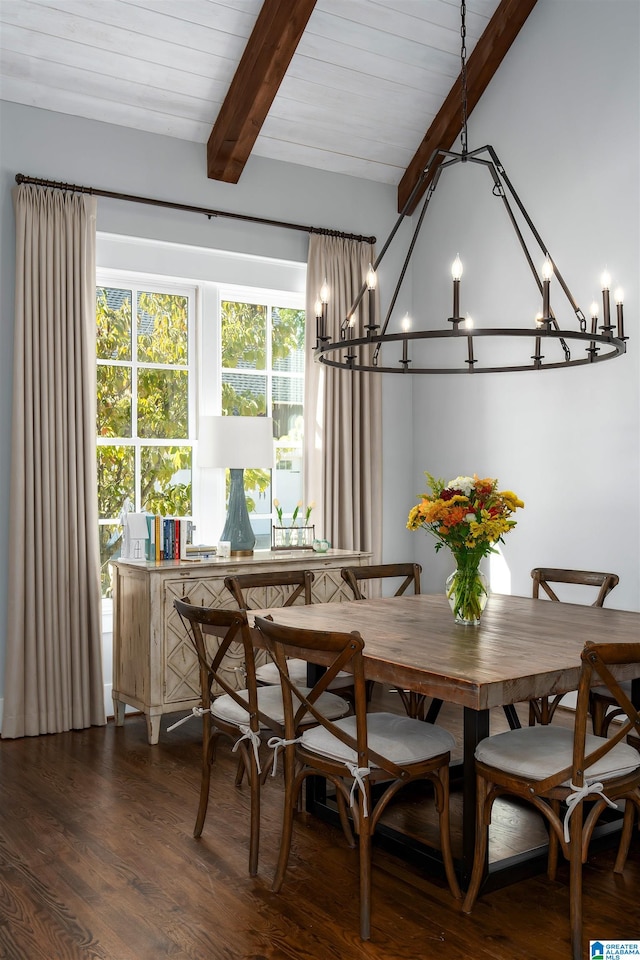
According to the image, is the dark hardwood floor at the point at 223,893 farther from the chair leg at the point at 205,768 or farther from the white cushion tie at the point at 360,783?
the white cushion tie at the point at 360,783

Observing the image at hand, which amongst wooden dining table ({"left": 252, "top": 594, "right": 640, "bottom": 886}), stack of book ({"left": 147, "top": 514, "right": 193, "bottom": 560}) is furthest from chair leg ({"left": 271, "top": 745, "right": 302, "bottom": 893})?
stack of book ({"left": 147, "top": 514, "right": 193, "bottom": 560})

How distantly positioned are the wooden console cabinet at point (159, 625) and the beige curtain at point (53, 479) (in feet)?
0.42

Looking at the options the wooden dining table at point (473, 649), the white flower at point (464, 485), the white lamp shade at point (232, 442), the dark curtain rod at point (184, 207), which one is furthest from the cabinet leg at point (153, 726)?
the dark curtain rod at point (184, 207)

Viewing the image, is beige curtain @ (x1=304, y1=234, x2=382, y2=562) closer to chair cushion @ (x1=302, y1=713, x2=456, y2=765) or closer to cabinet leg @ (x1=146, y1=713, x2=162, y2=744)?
cabinet leg @ (x1=146, y1=713, x2=162, y2=744)

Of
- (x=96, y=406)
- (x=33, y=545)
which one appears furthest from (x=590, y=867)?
(x=96, y=406)

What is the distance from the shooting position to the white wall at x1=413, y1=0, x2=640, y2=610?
4.58 meters

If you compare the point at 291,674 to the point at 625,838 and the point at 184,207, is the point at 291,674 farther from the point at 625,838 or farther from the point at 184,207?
the point at 184,207

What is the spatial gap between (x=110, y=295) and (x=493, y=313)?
2.31 metres

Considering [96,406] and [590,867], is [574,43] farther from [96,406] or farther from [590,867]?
[590,867]

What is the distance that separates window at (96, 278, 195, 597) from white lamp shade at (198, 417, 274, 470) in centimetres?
44

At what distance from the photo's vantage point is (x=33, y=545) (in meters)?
4.41

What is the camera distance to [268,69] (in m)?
4.56

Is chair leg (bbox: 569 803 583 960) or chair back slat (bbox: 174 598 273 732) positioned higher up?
chair back slat (bbox: 174 598 273 732)

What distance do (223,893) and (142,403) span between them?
305 centimetres
